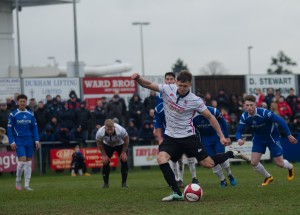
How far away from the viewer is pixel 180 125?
13.7m

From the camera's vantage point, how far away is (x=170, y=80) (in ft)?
54.0

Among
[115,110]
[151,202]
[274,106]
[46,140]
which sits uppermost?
[115,110]

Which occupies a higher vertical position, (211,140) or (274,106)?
(274,106)

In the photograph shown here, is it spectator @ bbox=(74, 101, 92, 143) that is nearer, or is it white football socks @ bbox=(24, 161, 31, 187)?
white football socks @ bbox=(24, 161, 31, 187)

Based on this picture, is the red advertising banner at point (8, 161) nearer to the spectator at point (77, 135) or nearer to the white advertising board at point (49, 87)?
the spectator at point (77, 135)

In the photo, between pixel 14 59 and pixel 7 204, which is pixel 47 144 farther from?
pixel 14 59

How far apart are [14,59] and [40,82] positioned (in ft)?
60.7

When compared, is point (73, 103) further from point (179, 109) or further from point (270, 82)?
point (179, 109)

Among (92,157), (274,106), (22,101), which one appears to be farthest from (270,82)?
(22,101)

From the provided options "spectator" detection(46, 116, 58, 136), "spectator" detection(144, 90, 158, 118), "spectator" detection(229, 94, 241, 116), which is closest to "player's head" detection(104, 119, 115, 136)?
"spectator" detection(46, 116, 58, 136)

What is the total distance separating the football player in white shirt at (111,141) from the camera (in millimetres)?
18406

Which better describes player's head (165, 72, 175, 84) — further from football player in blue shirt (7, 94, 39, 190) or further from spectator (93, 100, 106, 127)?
spectator (93, 100, 106, 127)

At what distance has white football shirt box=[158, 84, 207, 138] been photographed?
44.2 feet

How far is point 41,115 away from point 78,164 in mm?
2290
